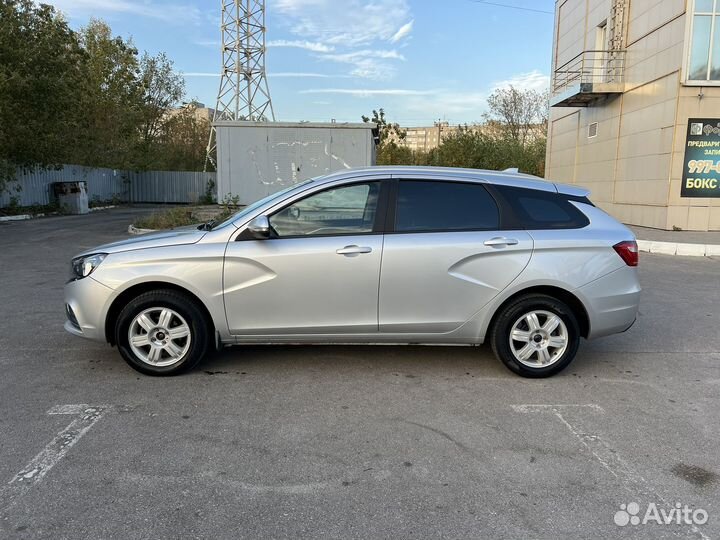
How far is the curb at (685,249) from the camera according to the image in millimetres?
12641

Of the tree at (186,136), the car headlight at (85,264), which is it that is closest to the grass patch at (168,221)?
the car headlight at (85,264)

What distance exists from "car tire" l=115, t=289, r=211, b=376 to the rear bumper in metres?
3.22

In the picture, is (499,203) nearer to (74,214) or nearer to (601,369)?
(601,369)

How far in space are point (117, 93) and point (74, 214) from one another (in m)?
10.9

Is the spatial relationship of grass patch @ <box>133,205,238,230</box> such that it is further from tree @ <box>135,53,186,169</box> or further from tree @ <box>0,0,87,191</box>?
tree @ <box>135,53,186,169</box>

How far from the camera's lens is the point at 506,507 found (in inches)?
112

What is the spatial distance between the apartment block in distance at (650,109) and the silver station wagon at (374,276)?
1429cm

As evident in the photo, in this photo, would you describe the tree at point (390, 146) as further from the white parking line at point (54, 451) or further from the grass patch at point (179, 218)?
the white parking line at point (54, 451)

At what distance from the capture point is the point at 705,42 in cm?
1578

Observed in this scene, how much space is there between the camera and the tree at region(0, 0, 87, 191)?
18.1 metres

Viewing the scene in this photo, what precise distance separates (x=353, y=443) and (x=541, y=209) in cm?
261

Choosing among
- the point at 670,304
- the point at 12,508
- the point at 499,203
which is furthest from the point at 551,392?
the point at 670,304

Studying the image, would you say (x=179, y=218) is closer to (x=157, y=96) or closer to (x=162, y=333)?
(x=162, y=333)

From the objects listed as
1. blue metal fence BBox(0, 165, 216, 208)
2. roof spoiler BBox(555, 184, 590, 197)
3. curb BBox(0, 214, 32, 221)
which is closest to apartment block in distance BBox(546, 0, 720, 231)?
roof spoiler BBox(555, 184, 590, 197)
